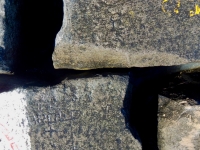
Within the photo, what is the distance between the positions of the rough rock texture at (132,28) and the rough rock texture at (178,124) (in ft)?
0.56

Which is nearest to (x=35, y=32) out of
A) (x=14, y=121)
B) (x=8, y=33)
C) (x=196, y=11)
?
(x=8, y=33)

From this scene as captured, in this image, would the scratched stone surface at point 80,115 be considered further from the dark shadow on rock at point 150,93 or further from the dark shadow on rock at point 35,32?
the dark shadow on rock at point 35,32

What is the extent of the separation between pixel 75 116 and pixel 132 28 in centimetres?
34

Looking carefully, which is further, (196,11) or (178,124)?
(178,124)

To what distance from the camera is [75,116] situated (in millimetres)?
1123

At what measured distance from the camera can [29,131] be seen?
112 cm

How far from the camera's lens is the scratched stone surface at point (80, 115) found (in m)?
1.12

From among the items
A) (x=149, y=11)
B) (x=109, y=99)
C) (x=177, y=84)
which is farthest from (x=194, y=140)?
(x=149, y=11)

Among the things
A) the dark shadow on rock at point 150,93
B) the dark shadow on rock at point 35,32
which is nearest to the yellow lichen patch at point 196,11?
the dark shadow on rock at point 150,93

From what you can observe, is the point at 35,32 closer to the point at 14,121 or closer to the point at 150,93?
the point at 14,121

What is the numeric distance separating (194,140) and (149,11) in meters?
0.47

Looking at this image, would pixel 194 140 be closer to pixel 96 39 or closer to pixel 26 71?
pixel 96 39

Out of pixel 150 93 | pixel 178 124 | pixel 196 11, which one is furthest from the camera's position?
pixel 150 93

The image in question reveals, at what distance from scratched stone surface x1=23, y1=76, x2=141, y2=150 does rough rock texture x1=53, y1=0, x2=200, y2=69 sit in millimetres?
121
